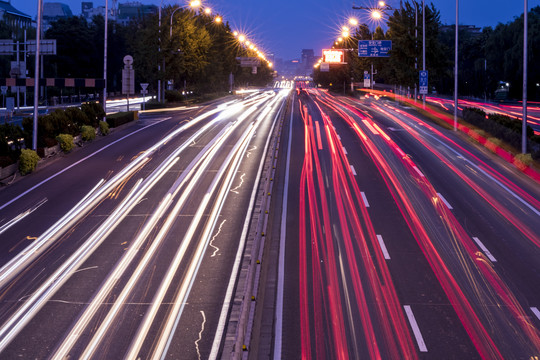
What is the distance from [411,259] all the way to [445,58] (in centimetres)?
6214

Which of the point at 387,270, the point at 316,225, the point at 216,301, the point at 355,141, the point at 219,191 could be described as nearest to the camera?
the point at 216,301

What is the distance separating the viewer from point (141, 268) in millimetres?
16984

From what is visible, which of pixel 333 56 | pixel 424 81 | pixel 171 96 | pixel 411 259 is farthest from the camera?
pixel 333 56

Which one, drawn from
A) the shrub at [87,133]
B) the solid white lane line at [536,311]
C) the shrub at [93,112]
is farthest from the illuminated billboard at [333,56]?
the solid white lane line at [536,311]

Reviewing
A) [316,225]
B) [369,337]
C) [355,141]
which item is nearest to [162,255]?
[316,225]

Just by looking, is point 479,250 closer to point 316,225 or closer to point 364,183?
point 316,225

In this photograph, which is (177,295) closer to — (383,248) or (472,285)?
(383,248)

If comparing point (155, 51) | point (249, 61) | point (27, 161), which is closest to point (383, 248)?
point (27, 161)

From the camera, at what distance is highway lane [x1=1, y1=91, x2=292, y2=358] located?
1283 cm

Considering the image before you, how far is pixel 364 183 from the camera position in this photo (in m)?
28.0

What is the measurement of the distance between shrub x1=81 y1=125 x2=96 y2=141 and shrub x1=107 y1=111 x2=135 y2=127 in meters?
6.00

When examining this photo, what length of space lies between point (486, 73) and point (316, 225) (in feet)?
332

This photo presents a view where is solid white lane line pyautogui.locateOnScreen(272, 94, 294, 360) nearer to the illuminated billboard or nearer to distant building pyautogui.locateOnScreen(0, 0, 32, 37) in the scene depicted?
the illuminated billboard

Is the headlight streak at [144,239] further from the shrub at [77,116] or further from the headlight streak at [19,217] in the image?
the shrub at [77,116]
